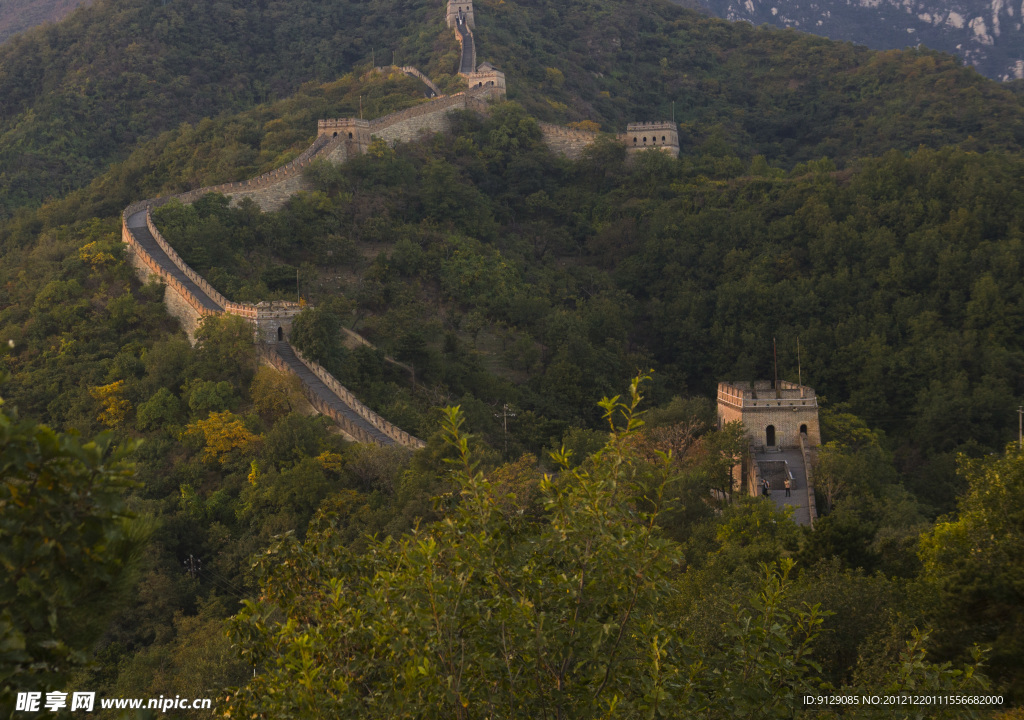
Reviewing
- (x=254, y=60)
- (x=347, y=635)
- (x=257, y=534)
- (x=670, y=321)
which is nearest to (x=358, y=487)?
(x=257, y=534)

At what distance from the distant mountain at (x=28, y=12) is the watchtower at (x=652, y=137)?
97672mm

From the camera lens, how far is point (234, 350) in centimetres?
3625

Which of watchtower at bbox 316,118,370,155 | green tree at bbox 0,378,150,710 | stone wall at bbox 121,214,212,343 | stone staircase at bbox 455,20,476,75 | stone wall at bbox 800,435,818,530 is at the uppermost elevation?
green tree at bbox 0,378,150,710

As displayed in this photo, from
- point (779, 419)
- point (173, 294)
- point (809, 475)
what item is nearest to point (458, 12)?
point (173, 294)

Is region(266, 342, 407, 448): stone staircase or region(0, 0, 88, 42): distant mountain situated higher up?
region(0, 0, 88, 42): distant mountain

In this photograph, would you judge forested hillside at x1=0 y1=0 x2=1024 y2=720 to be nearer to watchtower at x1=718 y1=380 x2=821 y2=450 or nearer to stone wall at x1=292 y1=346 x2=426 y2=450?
stone wall at x1=292 y1=346 x2=426 y2=450

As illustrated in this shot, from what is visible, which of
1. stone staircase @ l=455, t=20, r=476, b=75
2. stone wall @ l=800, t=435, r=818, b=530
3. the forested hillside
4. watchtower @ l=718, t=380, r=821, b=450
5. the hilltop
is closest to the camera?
the forested hillside

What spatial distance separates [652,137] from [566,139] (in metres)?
6.68

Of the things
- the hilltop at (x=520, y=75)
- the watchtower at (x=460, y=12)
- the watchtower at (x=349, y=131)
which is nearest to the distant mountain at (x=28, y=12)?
the hilltop at (x=520, y=75)

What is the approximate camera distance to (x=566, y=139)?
68.7 meters

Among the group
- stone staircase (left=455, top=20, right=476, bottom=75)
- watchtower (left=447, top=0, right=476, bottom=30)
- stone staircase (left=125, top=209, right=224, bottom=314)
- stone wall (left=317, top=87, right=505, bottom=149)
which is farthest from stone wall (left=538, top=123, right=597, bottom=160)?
stone staircase (left=125, top=209, right=224, bottom=314)

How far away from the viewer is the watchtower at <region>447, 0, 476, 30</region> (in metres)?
87.6

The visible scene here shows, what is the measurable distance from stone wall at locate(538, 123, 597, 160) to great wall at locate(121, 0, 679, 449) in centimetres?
8

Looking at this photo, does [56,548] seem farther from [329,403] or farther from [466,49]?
[466,49]
